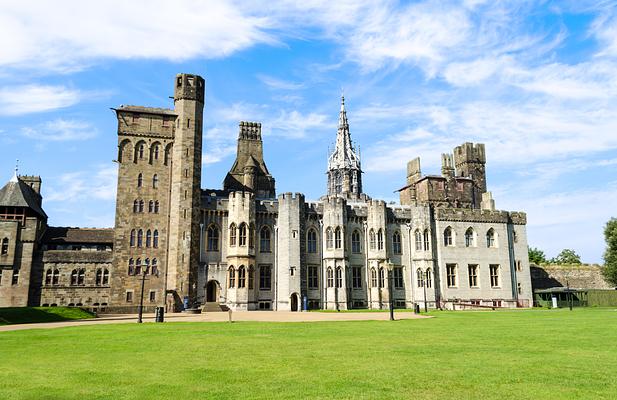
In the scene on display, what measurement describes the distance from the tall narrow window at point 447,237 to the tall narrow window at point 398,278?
616 centimetres

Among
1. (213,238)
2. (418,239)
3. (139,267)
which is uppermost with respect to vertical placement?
(418,239)

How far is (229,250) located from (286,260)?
5.93 meters

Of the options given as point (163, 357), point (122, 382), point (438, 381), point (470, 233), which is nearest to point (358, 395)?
point (438, 381)

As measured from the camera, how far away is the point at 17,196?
50.7 meters

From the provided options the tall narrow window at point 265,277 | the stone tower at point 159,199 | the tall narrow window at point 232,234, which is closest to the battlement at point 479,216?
the tall narrow window at point 265,277

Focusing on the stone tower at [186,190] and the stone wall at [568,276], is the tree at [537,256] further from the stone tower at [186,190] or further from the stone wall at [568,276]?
the stone tower at [186,190]

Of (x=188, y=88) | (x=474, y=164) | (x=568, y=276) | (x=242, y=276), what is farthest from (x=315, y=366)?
(x=474, y=164)

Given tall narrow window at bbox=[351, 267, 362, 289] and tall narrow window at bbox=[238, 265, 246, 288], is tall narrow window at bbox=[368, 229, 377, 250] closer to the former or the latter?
tall narrow window at bbox=[351, 267, 362, 289]

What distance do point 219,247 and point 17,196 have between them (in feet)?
69.6

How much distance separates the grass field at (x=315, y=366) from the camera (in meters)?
9.54

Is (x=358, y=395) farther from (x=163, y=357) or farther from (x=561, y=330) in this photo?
(x=561, y=330)

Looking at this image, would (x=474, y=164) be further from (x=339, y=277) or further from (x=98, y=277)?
(x=98, y=277)

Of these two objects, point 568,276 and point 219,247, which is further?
point 568,276

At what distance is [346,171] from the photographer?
92438 millimetres
